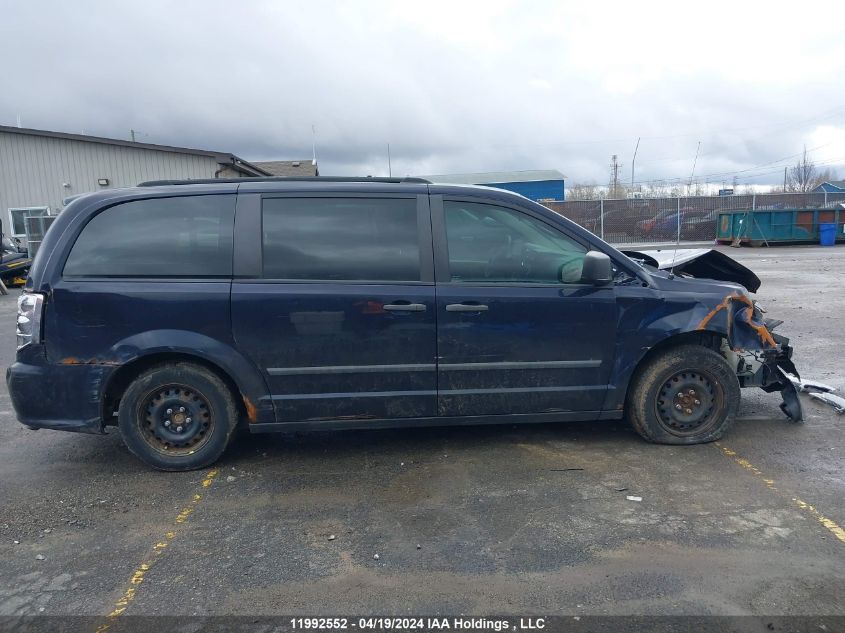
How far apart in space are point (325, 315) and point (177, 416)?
123 cm

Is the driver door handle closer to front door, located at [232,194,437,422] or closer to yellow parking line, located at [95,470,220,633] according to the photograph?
front door, located at [232,194,437,422]

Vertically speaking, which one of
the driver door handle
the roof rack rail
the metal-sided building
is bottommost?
the driver door handle

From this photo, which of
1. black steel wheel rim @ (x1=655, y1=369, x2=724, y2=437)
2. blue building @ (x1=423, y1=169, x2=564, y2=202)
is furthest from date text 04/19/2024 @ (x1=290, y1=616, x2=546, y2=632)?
blue building @ (x1=423, y1=169, x2=564, y2=202)

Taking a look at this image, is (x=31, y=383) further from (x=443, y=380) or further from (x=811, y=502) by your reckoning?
(x=811, y=502)

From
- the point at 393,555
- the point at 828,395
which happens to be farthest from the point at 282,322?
the point at 828,395

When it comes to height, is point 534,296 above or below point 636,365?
above

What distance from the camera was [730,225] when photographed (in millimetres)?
27000

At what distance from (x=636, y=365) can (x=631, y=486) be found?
904 mm

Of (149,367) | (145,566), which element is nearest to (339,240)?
(149,367)

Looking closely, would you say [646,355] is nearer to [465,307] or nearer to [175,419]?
[465,307]

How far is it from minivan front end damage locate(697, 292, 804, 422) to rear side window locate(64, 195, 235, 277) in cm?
341

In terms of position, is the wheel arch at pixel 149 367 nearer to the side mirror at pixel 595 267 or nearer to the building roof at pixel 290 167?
the side mirror at pixel 595 267

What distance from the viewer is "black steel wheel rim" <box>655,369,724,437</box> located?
443 cm

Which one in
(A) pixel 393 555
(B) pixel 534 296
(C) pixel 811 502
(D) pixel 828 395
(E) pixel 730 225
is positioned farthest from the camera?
(E) pixel 730 225
